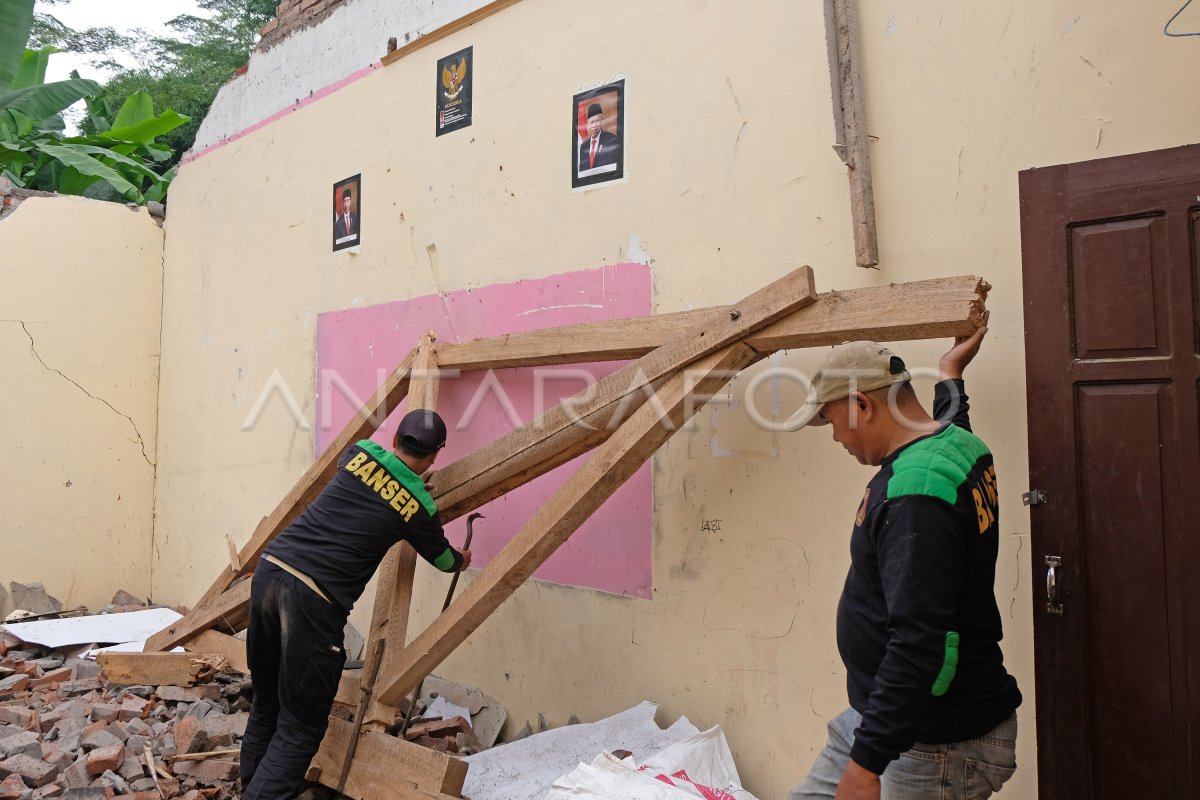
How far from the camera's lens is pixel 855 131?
2898 millimetres

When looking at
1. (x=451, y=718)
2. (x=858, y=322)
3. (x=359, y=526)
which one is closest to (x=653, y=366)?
(x=858, y=322)

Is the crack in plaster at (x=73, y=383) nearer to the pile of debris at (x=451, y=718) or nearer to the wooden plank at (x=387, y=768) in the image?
the pile of debris at (x=451, y=718)

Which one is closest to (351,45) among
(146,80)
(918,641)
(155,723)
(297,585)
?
(297,585)

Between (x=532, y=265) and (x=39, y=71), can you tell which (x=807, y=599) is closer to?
(x=532, y=265)

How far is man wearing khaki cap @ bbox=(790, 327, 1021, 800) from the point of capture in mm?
1773

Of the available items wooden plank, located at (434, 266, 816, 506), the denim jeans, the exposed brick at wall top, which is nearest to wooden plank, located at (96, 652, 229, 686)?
the denim jeans

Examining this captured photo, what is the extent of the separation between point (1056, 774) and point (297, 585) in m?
2.50

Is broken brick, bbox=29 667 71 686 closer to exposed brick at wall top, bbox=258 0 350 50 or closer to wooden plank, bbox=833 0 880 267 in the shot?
exposed brick at wall top, bbox=258 0 350 50

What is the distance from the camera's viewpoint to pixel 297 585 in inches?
124

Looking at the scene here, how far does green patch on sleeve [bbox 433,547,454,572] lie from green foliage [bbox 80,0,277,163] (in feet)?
35.7

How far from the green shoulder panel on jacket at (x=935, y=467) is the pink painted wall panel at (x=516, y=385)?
171cm

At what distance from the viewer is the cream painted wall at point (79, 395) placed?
20.3 feet

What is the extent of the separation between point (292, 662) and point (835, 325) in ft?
7.19

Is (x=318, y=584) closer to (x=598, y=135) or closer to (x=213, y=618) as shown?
(x=213, y=618)
